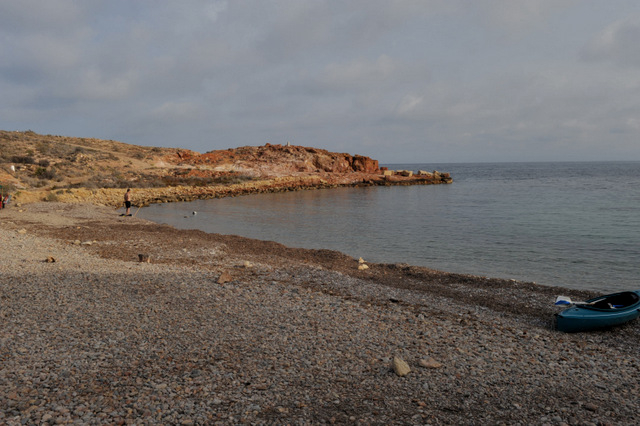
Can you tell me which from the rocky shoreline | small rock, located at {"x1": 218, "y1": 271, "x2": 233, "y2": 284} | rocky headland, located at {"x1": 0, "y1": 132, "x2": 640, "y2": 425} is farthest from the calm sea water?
small rock, located at {"x1": 218, "y1": 271, "x2": 233, "y2": 284}

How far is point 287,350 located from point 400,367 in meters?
1.91

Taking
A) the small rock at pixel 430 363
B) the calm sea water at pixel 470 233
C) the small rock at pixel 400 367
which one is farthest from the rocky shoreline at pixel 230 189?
the small rock at pixel 430 363

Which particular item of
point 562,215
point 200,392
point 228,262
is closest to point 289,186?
point 562,215

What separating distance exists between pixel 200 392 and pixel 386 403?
245 centimetres

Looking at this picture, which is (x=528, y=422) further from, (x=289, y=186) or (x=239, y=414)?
(x=289, y=186)

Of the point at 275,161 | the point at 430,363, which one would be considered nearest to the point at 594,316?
the point at 430,363

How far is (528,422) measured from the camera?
198 inches

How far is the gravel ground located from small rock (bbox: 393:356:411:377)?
0.25ft

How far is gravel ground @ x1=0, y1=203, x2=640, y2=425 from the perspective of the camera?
513cm

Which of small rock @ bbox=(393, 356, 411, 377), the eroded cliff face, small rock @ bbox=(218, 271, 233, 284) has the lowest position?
small rock @ bbox=(393, 356, 411, 377)

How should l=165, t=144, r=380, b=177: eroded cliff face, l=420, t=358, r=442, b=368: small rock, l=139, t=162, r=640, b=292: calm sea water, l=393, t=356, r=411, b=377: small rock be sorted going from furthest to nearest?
l=165, t=144, r=380, b=177: eroded cliff face
l=139, t=162, r=640, b=292: calm sea water
l=420, t=358, r=442, b=368: small rock
l=393, t=356, r=411, b=377: small rock

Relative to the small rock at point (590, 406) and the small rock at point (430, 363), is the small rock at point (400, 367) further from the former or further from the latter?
the small rock at point (590, 406)

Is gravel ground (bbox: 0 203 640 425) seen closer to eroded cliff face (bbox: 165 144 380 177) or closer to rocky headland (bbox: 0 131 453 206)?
rocky headland (bbox: 0 131 453 206)

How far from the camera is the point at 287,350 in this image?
6.90 meters
